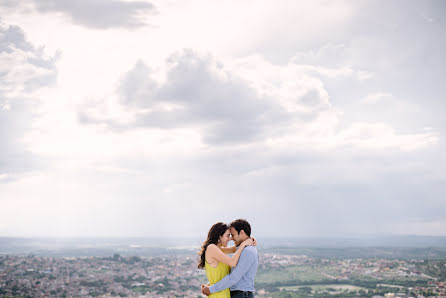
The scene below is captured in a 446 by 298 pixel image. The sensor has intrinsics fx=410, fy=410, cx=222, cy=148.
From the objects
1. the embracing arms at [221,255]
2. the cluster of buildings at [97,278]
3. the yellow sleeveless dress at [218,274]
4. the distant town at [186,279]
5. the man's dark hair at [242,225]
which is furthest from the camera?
the cluster of buildings at [97,278]

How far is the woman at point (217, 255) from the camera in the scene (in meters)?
4.14

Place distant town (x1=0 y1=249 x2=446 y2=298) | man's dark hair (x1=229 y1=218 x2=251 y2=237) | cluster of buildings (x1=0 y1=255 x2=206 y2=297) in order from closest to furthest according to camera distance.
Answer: man's dark hair (x1=229 y1=218 x2=251 y2=237) → distant town (x1=0 y1=249 x2=446 y2=298) → cluster of buildings (x1=0 y1=255 x2=206 y2=297)

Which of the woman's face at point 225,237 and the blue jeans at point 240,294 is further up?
the woman's face at point 225,237

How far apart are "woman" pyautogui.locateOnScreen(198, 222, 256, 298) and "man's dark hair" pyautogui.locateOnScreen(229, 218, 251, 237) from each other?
0.08 metres

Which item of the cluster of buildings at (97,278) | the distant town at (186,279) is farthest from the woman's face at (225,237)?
the cluster of buildings at (97,278)

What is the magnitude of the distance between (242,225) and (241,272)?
484 mm

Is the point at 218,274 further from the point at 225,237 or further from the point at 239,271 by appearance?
the point at 225,237

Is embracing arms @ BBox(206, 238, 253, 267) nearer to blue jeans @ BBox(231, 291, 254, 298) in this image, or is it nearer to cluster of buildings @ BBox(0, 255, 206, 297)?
blue jeans @ BBox(231, 291, 254, 298)

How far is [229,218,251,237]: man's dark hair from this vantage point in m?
4.34

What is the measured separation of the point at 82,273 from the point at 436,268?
36975 millimetres

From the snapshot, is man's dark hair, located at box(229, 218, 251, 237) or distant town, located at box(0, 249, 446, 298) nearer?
man's dark hair, located at box(229, 218, 251, 237)

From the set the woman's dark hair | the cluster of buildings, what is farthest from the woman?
the cluster of buildings

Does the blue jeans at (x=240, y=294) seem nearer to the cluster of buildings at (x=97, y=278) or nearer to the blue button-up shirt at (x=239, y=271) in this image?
the blue button-up shirt at (x=239, y=271)

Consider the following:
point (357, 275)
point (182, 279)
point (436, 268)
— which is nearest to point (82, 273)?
point (182, 279)
